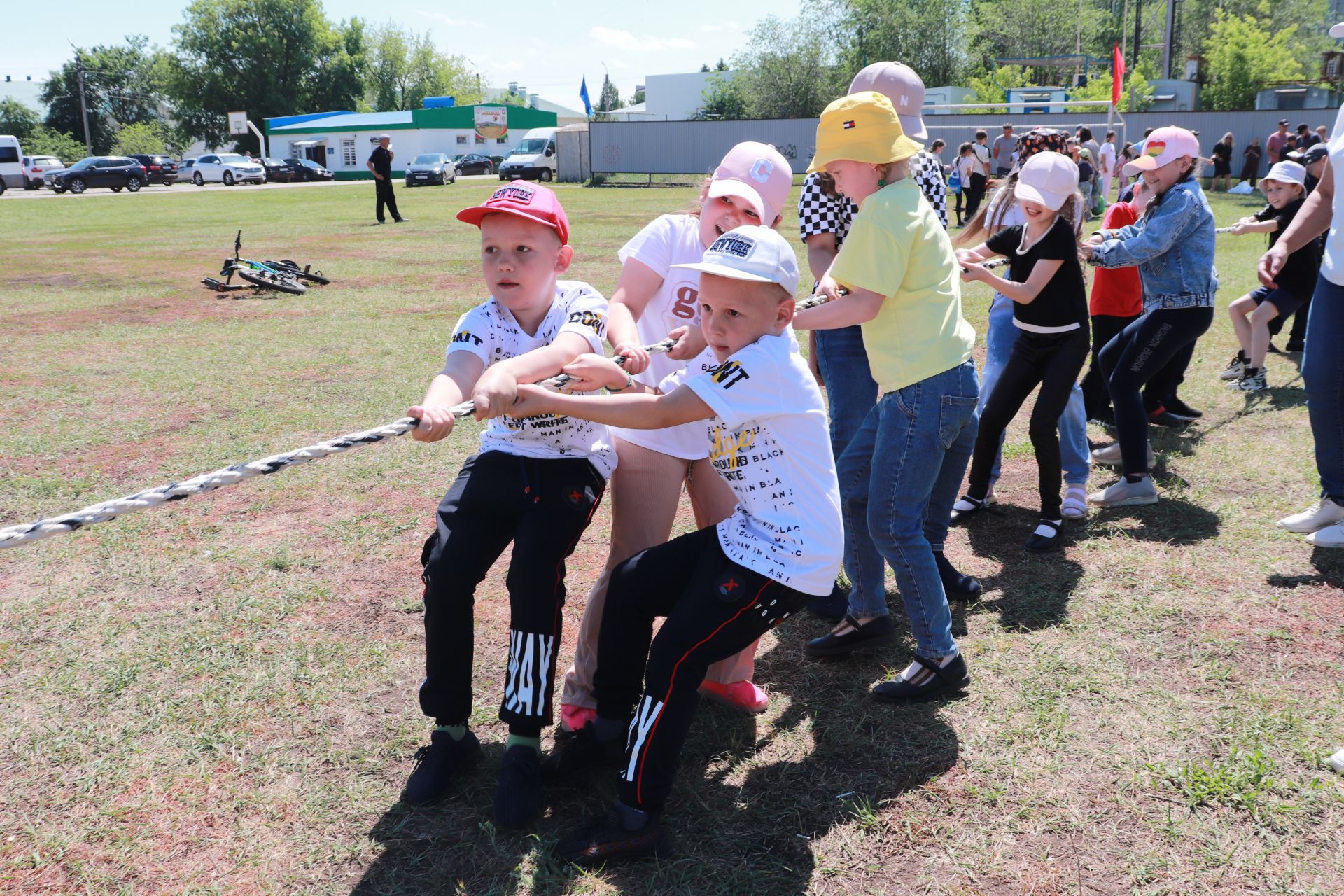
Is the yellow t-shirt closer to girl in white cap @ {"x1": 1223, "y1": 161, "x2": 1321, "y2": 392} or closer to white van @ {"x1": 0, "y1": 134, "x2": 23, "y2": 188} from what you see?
girl in white cap @ {"x1": 1223, "y1": 161, "x2": 1321, "y2": 392}

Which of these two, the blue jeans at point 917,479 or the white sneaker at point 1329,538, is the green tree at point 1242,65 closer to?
the white sneaker at point 1329,538

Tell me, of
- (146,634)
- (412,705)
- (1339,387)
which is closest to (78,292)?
(146,634)

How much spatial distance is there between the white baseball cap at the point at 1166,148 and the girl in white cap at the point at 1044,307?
0.95 meters

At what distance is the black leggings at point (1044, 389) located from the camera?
5188 mm

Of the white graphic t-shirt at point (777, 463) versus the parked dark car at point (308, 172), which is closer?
the white graphic t-shirt at point (777, 463)

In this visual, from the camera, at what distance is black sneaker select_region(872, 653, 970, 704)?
3750mm

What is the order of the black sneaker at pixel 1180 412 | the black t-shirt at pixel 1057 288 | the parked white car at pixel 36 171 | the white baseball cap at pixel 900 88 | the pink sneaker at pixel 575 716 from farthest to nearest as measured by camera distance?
1. the parked white car at pixel 36 171
2. the black sneaker at pixel 1180 412
3. the black t-shirt at pixel 1057 288
4. the white baseball cap at pixel 900 88
5. the pink sneaker at pixel 575 716

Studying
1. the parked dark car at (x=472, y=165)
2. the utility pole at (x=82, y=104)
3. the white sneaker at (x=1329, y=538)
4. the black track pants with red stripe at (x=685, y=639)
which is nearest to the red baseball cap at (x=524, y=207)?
the black track pants with red stripe at (x=685, y=639)

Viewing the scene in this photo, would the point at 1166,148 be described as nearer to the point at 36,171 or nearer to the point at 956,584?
the point at 956,584

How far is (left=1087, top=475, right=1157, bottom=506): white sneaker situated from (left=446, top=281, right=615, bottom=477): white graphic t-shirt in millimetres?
3709

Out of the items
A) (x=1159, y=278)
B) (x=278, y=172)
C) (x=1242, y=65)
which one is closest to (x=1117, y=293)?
(x=1159, y=278)

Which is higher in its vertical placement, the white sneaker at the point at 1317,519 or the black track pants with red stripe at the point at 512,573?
the black track pants with red stripe at the point at 512,573

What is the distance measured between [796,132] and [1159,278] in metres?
38.4

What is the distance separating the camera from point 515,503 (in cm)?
324
